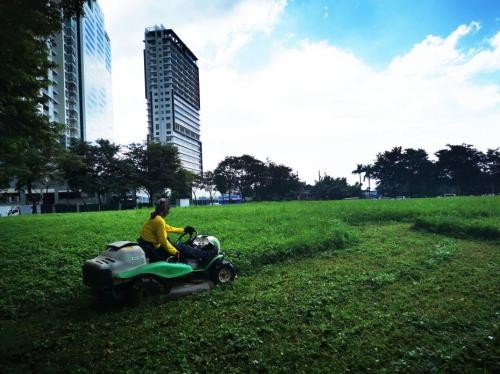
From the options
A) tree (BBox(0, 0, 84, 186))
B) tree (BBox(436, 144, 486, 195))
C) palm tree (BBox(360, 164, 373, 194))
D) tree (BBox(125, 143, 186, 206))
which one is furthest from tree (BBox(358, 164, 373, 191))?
tree (BBox(0, 0, 84, 186))

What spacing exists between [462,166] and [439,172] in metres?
4.70

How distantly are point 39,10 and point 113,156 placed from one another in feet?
155

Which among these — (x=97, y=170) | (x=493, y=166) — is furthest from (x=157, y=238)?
(x=493, y=166)

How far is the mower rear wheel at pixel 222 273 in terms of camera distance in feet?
22.8

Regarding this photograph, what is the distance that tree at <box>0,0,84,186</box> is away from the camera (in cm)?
523

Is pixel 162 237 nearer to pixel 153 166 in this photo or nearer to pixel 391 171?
pixel 153 166

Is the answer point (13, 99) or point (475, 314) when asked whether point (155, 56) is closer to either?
point (13, 99)

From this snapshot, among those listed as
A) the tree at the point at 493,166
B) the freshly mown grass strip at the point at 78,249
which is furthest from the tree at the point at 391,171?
the freshly mown grass strip at the point at 78,249

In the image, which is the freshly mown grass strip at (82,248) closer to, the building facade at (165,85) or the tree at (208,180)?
the tree at (208,180)

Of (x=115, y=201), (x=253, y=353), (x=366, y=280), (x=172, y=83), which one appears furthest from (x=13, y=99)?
(x=172, y=83)

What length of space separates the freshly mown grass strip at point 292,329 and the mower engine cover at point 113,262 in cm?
70

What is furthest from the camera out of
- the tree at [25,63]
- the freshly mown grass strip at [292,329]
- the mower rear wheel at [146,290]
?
the mower rear wheel at [146,290]

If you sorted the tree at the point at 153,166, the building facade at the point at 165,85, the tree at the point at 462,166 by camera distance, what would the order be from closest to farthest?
1. the tree at the point at 153,166
2. the tree at the point at 462,166
3. the building facade at the point at 165,85

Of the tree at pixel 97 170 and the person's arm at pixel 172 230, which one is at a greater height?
the tree at pixel 97 170
